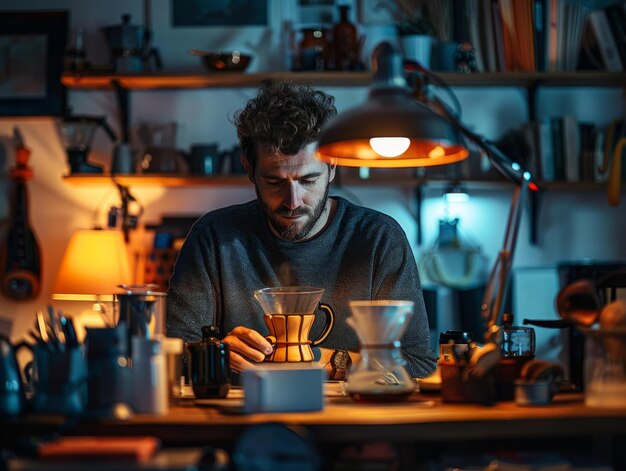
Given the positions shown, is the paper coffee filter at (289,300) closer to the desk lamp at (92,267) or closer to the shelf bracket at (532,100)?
the desk lamp at (92,267)

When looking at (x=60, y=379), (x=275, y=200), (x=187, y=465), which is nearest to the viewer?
(x=187, y=465)

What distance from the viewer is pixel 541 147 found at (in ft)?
13.5

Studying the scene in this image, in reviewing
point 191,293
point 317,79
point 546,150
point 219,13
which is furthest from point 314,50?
point 191,293

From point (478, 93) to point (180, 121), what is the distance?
1.35 m

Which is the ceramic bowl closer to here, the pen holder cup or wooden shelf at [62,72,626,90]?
wooden shelf at [62,72,626,90]

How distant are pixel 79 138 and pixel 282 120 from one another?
1.76 m

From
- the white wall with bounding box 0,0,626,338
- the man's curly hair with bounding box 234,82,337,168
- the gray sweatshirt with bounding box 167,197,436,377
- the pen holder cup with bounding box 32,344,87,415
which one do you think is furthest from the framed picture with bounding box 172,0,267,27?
the pen holder cup with bounding box 32,344,87,415

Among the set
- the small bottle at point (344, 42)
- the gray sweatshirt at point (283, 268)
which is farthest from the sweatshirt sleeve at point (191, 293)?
the small bottle at point (344, 42)

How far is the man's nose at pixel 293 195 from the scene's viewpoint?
2.65 m

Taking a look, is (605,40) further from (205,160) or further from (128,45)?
(128,45)

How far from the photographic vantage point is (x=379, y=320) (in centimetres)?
180

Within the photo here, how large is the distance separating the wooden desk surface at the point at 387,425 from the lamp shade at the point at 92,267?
7.55 ft

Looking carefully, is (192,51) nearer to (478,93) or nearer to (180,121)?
(180,121)

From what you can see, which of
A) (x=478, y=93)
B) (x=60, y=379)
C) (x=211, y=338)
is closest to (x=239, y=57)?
(x=478, y=93)
